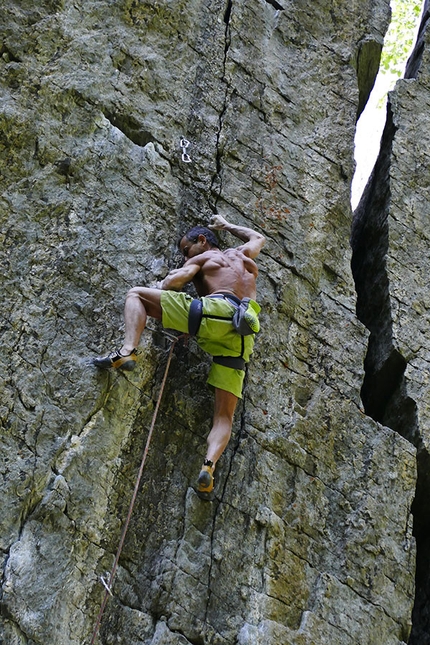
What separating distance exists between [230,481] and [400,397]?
2116mm

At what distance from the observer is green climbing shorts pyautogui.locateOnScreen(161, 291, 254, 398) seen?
6.20 m

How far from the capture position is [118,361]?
6055mm

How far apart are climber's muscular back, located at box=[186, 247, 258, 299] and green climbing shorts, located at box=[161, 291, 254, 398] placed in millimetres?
243

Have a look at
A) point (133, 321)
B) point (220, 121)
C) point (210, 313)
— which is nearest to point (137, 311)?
point (133, 321)

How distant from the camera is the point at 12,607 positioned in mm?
5285

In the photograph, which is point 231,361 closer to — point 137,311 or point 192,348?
point 192,348

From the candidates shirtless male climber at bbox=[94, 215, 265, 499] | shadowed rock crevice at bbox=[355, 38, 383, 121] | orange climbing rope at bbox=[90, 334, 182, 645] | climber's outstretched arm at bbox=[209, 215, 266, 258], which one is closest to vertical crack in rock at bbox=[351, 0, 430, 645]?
shadowed rock crevice at bbox=[355, 38, 383, 121]

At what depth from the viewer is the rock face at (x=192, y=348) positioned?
19.2 feet

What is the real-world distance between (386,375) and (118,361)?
9.70 feet

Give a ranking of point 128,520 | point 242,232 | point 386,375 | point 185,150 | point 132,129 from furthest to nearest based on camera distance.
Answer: point 386,375 < point 185,150 < point 132,129 < point 242,232 < point 128,520

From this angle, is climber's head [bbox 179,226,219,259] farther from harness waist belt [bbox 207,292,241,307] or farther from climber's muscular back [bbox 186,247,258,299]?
harness waist belt [bbox 207,292,241,307]

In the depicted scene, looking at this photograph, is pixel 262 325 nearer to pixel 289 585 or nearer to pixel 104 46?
pixel 289 585

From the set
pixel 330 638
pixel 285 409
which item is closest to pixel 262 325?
pixel 285 409

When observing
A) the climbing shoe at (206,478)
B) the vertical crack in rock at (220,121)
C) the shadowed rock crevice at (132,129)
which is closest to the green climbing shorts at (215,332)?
the climbing shoe at (206,478)
